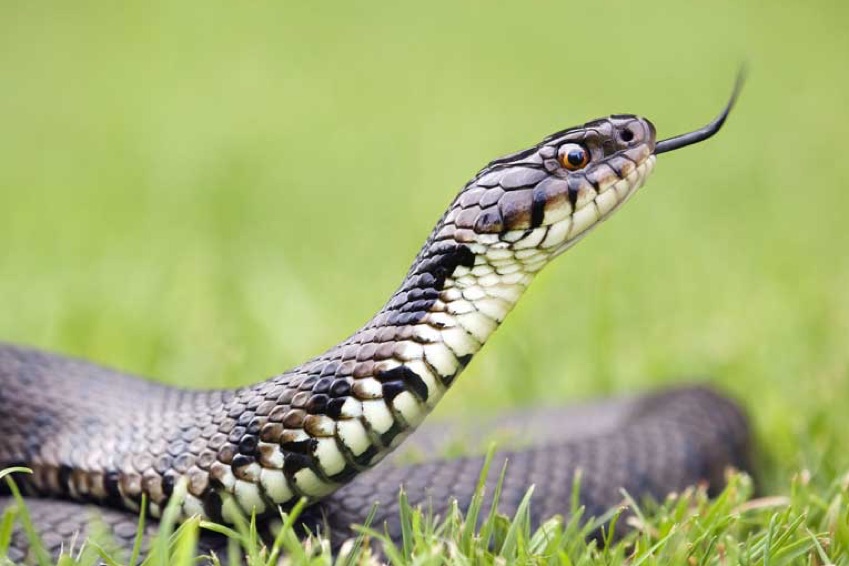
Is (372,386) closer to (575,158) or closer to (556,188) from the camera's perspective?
(556,188)

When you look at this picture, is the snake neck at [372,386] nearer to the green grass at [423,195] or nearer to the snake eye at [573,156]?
the snake eye at [573,156]

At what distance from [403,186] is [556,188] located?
7940mm

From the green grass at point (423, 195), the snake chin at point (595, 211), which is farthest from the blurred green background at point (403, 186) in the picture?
the snake chin at point (595, 211)

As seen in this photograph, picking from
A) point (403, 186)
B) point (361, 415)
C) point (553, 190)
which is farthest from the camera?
point (403, 186)

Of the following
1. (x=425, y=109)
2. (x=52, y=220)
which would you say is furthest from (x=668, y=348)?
(x=425, y=109)

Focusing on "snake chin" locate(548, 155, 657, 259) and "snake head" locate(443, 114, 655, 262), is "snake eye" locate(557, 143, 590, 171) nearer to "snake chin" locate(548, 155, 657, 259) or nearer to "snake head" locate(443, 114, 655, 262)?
"snake head" locate(443, 114, 655, 262)

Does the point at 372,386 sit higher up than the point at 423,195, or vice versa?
the point at 423,195

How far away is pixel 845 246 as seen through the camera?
886 cm

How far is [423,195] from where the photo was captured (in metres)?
10.8

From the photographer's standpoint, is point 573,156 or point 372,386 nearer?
point 372,386

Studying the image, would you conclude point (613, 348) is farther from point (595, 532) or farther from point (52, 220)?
point (52, 220)

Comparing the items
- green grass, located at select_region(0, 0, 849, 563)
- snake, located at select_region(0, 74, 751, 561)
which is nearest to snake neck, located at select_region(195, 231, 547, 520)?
snake, located at select_region(0, 74, 751, 561)

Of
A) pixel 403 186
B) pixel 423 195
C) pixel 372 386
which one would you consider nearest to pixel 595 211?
pixel 372 386

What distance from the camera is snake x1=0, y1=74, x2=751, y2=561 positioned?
11.1 feet
